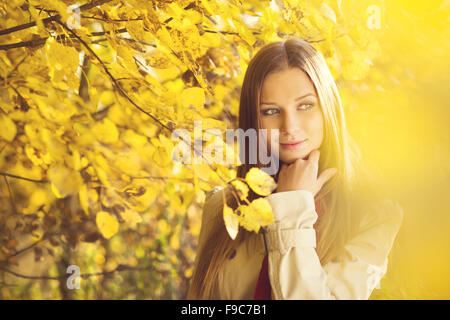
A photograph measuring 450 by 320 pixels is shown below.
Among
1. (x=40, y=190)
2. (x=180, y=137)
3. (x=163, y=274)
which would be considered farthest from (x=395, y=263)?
(x=40, y=190)

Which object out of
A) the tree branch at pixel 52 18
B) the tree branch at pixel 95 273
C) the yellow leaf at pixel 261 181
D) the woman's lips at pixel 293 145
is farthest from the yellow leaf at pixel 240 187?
the tree branch at pixel 95 273

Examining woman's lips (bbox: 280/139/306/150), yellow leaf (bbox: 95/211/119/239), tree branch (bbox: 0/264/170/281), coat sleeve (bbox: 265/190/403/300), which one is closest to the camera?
coat sleeve (bbox: 265/190/403/300)

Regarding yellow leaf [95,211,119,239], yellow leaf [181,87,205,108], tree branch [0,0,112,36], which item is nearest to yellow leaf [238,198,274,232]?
yellow leaf [181,87,205,108]

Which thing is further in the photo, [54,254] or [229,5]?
[54,254]

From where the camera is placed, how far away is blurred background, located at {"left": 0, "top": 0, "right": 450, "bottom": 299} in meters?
0.83

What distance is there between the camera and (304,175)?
2.76 feet

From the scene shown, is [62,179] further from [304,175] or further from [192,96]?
[304,175]

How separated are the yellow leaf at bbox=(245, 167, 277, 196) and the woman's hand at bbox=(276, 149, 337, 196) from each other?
0.08 feet

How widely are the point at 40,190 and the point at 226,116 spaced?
0.63m

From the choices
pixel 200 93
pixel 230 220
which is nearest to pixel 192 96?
pixel 200 93

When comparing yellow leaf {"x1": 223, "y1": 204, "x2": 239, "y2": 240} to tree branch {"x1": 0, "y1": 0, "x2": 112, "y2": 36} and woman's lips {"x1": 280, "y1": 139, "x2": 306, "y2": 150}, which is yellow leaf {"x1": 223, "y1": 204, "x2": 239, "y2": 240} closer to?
woman's lips {"x1": 280, "y1": 139, "x2": 306, "y2": 150}
